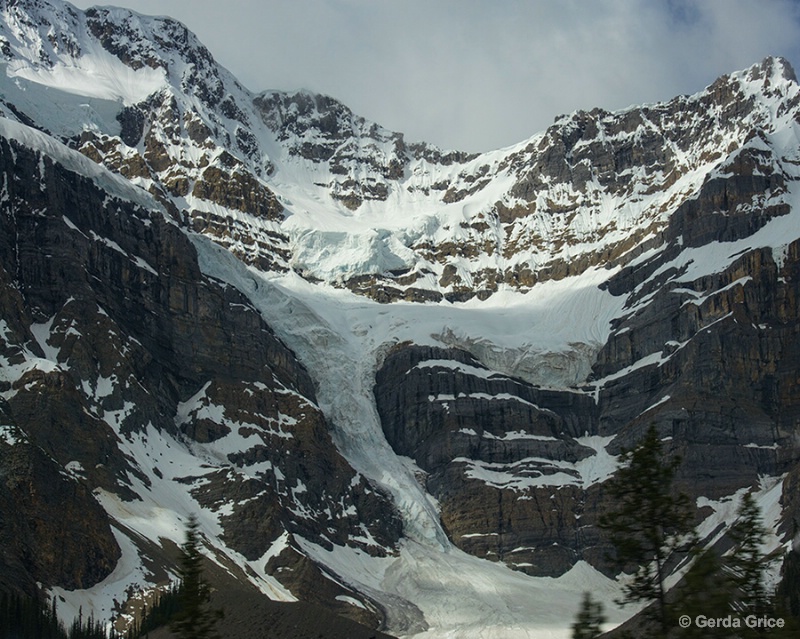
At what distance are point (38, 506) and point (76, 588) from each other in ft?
34.6

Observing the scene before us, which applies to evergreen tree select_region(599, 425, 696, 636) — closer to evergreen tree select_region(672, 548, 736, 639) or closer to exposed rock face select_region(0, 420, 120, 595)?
evergreen tree select_region(672, 548, 736, 639)

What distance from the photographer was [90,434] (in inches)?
6939

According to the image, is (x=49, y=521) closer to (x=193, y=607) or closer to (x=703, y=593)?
(x=193, y=607)

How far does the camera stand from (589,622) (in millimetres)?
31125

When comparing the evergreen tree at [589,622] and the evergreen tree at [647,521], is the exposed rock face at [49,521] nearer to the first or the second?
the evergreen tree at [647,521]

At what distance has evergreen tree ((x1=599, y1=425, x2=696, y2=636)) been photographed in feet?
109

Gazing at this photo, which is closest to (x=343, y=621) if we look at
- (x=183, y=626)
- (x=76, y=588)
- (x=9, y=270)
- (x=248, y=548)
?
(x=76, y=588)

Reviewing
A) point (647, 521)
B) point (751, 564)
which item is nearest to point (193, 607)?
point (647, 521)

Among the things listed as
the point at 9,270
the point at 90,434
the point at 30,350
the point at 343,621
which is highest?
the point at 9,270

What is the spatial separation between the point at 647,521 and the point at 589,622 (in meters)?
4.45

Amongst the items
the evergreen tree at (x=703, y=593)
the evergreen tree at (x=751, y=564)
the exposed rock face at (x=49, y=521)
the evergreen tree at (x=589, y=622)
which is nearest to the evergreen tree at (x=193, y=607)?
the evergreen tree at (x=589, y=622)

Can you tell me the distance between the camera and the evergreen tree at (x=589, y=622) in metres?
30.7

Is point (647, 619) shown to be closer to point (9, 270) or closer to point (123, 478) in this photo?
point (123, 478)

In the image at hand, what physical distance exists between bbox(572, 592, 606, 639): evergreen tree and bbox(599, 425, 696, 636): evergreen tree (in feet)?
8.02
